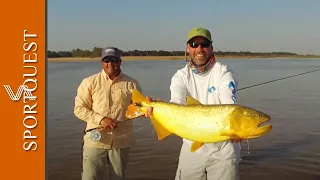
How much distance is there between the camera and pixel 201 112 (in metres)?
4.34

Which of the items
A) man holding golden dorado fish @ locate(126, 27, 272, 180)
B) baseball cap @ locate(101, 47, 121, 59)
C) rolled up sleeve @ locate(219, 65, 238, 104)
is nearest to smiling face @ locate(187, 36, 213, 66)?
man holding golden dorado fish @ locate(126, 27, 272, 180)

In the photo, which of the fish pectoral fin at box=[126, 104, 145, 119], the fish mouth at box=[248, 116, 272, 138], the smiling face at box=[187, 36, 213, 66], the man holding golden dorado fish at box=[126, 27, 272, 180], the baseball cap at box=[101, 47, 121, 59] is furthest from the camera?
the baseball cap at box=[101, 47, 121, 59]

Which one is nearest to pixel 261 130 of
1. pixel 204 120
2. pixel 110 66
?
pixel 204 120

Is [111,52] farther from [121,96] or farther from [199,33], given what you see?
[199,33]

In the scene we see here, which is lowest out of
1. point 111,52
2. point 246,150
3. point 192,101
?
point 246,150

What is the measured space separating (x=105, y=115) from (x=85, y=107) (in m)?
0.37

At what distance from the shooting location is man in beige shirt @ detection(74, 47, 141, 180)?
6488 mm

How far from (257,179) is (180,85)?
5229mm

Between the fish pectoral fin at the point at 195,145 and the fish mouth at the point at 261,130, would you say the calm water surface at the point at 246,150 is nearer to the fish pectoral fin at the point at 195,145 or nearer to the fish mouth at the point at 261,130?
the fish pectoral fin at the point at 195,145

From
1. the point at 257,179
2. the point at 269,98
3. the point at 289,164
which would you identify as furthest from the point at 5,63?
the point at 269,98

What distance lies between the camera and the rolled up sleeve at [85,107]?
21.0 ft

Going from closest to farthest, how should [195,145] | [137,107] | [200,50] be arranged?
[195,145] → [200,50] → [137,107]

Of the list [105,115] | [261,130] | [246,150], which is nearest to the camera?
[261,130]

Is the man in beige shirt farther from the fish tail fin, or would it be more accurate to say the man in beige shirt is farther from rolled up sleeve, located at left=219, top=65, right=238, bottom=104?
rolled up sleeve, located at left=219, top=65, right=238, bottom=104
